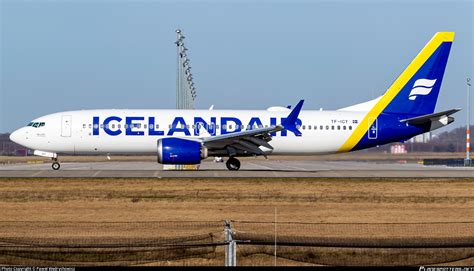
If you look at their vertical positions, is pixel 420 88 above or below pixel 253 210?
above

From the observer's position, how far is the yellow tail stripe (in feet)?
150

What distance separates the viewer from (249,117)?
44.3m

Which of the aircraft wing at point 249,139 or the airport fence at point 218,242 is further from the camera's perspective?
the aircraft wing at point 249,139

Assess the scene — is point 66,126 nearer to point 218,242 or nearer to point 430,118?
point 430,118

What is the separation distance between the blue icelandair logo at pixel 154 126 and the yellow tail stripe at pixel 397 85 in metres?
7.66

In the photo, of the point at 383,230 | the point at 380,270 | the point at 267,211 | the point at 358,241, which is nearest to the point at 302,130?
the point at 267,211

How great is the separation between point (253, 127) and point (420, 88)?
38.2 feet

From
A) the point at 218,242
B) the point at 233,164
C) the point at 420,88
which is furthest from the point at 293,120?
the point at 218,242

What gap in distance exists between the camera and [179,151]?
4009 cm

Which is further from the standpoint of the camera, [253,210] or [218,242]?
[253,210]

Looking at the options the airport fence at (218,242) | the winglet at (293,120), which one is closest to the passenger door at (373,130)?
the winglet at (293,120)

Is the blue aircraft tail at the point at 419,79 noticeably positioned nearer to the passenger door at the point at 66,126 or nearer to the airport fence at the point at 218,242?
the passenger door at the point at 66,126

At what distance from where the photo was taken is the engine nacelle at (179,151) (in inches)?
1571

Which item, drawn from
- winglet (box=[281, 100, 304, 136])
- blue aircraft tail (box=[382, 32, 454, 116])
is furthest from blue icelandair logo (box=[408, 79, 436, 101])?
winglet (box=[281, 100, 304, 136])
